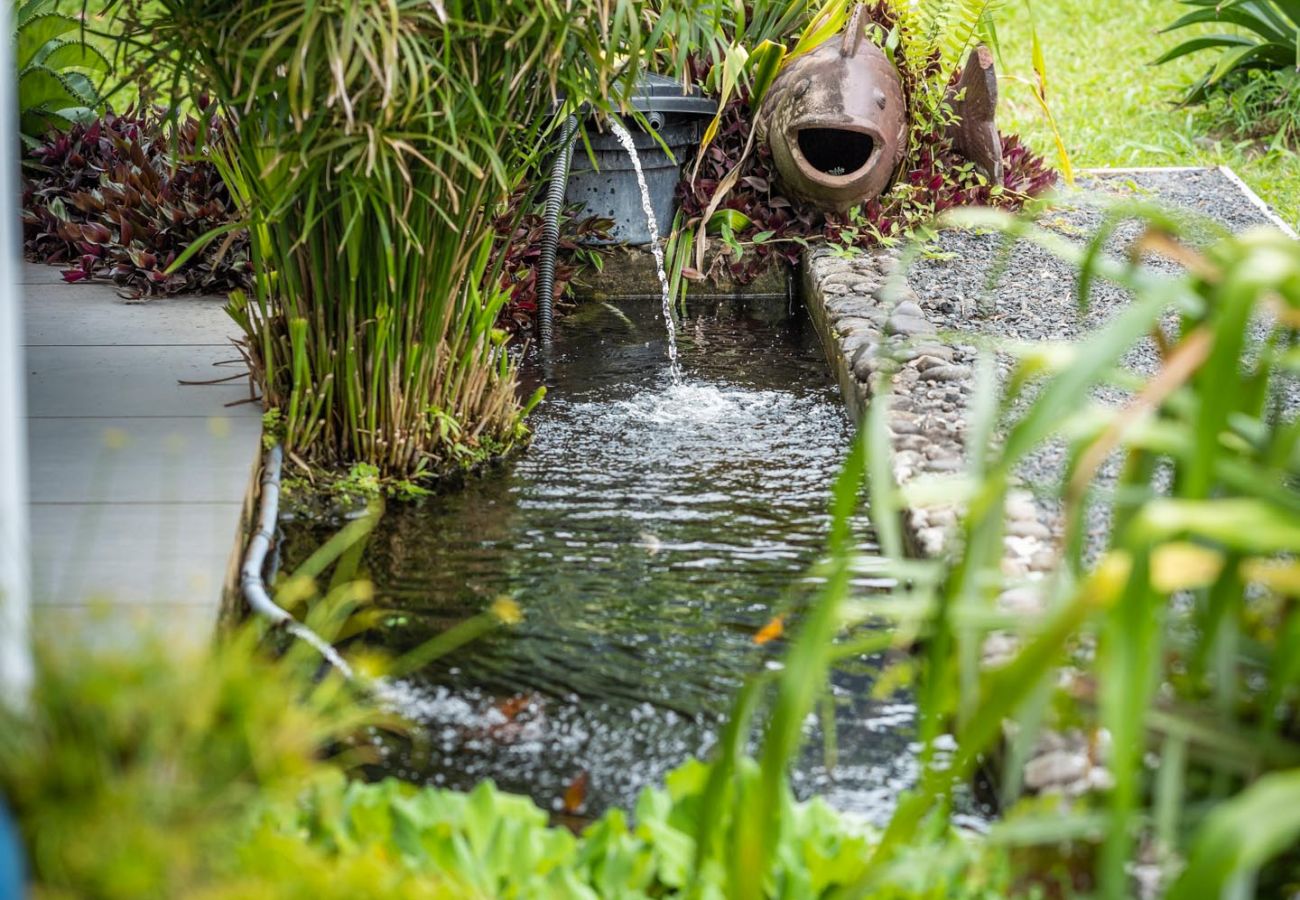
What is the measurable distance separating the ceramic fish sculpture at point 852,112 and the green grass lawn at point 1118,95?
0.38 metres

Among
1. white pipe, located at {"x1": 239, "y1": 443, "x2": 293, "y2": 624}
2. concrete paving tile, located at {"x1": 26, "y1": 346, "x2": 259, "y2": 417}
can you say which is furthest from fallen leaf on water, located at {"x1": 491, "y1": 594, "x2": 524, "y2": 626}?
concrete paving tile, located at {"x1": 26, "y1": 346, "x2": 259, "y2": 417}

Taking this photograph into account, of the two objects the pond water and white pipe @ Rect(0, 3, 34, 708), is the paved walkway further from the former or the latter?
the pond water

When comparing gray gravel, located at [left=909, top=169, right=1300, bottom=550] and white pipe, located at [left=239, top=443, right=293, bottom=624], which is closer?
white pipe, located at [left=239, top=443, right=293, bottom=624]

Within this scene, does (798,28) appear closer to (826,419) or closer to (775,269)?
(775,269)

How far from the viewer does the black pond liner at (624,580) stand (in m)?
2.49

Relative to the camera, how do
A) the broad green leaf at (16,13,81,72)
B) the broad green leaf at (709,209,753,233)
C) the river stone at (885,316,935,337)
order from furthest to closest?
the broad green leaf at (709,209,753,233), the broad green leaf at (16,13,81,72), the river stone at (885,316,935,337)

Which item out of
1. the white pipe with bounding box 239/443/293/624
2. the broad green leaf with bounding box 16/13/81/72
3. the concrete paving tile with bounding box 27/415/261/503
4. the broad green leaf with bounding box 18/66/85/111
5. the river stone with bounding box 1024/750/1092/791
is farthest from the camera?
the broad green leaf with bounding box 18/66/85/111

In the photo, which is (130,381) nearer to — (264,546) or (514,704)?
(264,546)

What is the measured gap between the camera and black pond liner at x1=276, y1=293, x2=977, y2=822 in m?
2.49

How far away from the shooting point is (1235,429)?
62.4 inches

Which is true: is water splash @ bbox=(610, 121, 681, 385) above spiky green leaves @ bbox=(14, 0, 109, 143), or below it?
below

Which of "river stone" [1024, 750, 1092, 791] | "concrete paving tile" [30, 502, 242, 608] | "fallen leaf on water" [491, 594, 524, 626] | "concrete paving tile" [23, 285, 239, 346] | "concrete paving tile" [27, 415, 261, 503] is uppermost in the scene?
"concrete paving tile" [23, 285, 239, 346]

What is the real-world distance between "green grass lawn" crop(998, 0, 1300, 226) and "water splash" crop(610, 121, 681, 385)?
5.89 feet

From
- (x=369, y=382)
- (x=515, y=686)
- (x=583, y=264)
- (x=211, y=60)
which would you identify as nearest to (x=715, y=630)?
(x=515, y=686)
